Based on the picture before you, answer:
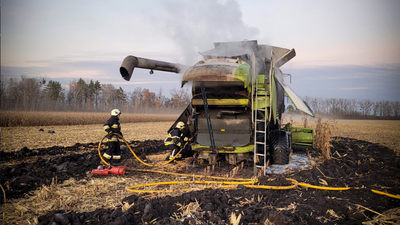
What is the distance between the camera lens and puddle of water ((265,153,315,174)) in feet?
27.4

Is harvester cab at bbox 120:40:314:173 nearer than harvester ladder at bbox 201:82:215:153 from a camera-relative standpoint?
Yes

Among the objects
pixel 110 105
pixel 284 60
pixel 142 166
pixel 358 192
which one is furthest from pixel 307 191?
pixel 110 105

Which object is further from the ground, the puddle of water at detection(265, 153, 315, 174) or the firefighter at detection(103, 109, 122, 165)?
the firefighter at detection(103, 109, 122, 165)

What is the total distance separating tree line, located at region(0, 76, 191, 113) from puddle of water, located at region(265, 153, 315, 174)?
22902mm

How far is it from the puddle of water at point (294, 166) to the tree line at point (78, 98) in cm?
2290

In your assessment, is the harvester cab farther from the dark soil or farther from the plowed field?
the dark soil

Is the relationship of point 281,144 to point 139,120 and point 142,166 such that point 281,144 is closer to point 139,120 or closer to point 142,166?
point 142,166

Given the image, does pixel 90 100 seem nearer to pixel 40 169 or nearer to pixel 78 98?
pixel 78 98

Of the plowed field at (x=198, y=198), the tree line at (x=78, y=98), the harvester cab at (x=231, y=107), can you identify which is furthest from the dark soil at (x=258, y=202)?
the tree line at (x=78, y=98)

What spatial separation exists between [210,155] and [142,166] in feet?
7.53

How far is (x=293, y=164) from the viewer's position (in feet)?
31.8

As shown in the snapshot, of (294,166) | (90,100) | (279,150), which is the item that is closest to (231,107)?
(279,150)

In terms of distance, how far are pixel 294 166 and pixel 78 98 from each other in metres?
50.7

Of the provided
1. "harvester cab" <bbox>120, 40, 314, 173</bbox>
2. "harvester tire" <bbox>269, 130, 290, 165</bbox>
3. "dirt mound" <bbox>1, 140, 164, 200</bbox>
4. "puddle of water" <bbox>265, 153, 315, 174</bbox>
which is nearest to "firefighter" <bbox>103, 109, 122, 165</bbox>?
"dirt mound" <bbox>1, 140, 164, 200</bbox>
